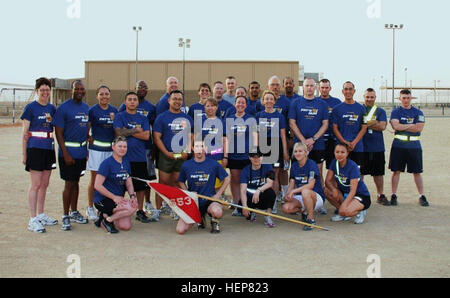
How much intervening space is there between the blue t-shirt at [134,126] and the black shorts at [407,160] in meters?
4.36

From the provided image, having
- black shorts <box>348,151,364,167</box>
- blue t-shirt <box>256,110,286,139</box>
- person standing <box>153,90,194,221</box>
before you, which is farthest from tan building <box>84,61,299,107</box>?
person standing <box>153,90,194,221</box>

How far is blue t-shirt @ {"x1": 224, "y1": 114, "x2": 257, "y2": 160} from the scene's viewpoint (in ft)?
22.6

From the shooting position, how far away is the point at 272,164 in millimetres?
7109

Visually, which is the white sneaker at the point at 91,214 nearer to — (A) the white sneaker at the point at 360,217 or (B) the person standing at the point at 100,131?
(B) the person standing at the point at 100,131

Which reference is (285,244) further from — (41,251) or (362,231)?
(41,251)

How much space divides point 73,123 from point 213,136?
2010mm

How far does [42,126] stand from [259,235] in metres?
3.23

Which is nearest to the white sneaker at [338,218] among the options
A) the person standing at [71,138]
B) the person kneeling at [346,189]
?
the person kneeling at [346,189]

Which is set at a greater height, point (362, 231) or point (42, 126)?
point (42, 126)

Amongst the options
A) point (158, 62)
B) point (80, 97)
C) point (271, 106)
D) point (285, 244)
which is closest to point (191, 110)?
point (271, 106)

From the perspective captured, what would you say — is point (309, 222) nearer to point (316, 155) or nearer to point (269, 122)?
point (316, 155)

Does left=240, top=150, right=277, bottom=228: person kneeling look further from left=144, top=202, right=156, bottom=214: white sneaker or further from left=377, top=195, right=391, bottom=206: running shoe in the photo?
left=377, top=195, right=391, bottom=206: running shoe

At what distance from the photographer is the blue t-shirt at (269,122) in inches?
276

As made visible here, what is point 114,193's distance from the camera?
614 centimetres
